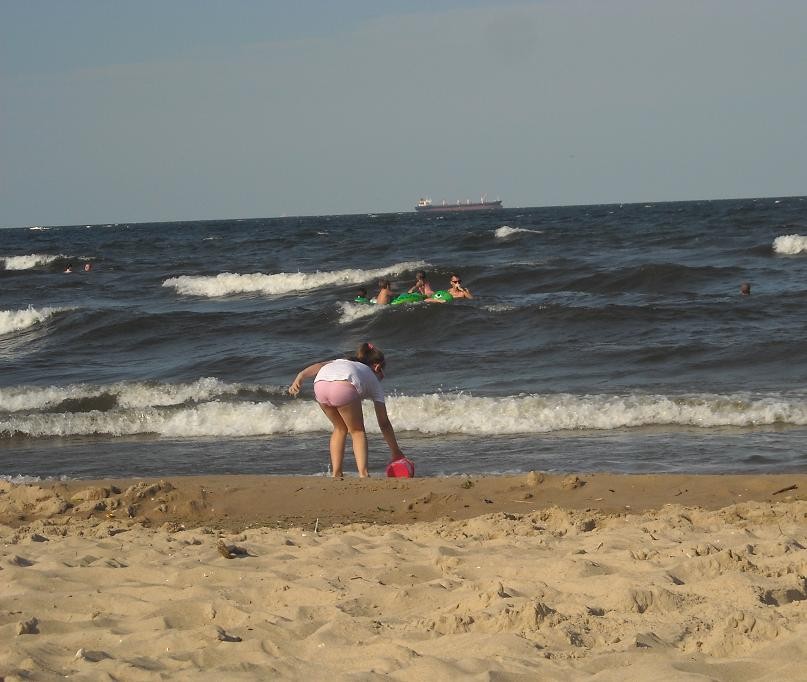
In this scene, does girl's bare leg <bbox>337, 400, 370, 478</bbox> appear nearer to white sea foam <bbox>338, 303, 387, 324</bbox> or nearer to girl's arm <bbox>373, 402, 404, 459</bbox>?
girl's arm <bbox>373, 402, 404, 459</bbox>

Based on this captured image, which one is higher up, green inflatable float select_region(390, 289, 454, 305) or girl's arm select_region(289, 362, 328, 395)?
green inflatable float select_region(390, 289, 454, 305)

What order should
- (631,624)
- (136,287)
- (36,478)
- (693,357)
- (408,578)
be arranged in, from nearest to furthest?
(631,624), (408,578), (36,478), (693,357), (136,287)

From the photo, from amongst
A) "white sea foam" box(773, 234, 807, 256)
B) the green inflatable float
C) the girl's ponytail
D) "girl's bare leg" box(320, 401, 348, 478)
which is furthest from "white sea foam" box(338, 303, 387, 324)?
"white sea foam" box(773, 234, 807, 256)

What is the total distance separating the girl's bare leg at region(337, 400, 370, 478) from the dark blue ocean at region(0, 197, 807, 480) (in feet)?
3.21

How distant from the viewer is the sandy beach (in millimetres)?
3711

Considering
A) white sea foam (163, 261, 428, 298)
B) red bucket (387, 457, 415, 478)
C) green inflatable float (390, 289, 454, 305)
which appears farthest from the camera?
white sea foam (163, 261, 428, 298)

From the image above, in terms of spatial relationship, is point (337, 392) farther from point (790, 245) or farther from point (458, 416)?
point (790, 245)

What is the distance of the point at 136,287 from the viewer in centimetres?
3131

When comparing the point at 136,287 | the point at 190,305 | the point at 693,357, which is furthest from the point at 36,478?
the point at 136,287

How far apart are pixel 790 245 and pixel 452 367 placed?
17.9 meters

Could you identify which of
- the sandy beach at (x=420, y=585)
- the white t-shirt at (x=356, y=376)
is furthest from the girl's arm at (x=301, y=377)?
the sandy beach at (x=420, y=585)

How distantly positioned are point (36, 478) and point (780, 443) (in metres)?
6.65

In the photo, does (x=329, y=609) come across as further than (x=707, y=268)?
No

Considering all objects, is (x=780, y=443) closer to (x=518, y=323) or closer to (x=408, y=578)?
(x=408, y=578)
